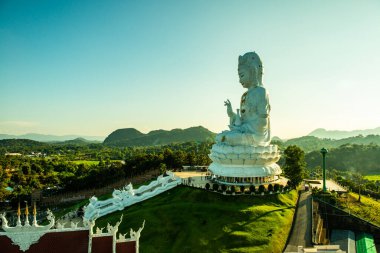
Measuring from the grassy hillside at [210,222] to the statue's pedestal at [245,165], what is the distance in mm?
2911

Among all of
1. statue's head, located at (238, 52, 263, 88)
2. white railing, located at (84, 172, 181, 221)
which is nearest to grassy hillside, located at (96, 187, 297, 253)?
white railing, located at (84, 172, 181, 221)

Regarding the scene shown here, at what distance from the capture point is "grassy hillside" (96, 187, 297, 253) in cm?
2144

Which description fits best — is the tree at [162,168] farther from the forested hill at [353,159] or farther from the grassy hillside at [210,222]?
the forested hill at [353,159]

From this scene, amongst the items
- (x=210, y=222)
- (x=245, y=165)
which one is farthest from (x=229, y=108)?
(x=210, y=222)

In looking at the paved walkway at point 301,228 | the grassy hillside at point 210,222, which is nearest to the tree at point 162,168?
the grassy hillside at point 210,222

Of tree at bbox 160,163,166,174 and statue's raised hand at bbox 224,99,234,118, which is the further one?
tree at bbox 160,163,166,174

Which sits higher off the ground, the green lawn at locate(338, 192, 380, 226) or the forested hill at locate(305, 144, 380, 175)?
the forested hill at locate(305, 144, 380, 175)

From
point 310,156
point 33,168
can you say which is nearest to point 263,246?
point 33,168

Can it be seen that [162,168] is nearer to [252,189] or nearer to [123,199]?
Result: [123,199]

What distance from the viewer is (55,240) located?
1352 centimetres

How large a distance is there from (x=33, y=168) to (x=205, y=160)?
128 ft

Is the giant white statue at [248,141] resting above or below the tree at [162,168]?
above

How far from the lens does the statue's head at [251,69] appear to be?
34750mm

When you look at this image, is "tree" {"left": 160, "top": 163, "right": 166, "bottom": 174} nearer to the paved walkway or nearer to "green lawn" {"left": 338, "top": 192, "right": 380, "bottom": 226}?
the paved walkway
